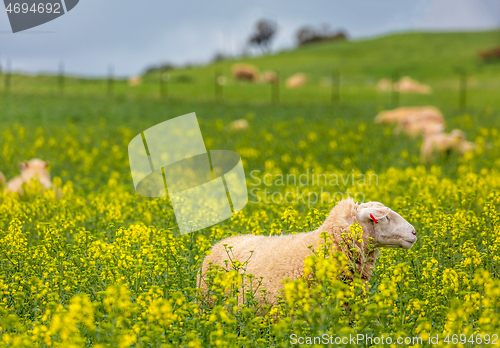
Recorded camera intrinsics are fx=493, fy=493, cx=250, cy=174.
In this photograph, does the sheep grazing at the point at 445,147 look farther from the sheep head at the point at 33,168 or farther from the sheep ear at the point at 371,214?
the sheep head at the point at 33,168

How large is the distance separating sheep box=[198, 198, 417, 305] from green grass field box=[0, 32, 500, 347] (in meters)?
0.22

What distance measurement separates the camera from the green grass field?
382cm

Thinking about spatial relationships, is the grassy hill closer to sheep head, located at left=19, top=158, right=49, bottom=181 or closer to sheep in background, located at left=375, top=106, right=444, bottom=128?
sheep in background, located at left=375, top=106, right=444, bottom=128

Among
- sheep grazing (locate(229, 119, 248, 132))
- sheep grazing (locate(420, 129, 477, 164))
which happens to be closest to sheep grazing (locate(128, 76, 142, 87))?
sheep grazing (locate(229, 119, 248, 132))

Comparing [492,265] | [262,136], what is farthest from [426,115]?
[492,265]

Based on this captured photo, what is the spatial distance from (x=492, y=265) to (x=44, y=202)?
6175 millimetres

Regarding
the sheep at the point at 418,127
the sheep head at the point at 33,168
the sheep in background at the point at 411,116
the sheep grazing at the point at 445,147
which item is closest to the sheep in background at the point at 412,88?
the sheep in background at the point at 411,116

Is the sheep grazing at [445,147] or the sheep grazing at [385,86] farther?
the sheep grazing at [385,86]

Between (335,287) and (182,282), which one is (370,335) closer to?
(335,287)

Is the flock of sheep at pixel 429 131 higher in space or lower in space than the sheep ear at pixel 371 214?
lower

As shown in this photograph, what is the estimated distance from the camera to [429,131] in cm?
1592

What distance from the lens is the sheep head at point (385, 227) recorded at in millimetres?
4953

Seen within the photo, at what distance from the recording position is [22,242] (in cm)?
548

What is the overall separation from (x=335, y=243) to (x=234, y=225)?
245 cm
